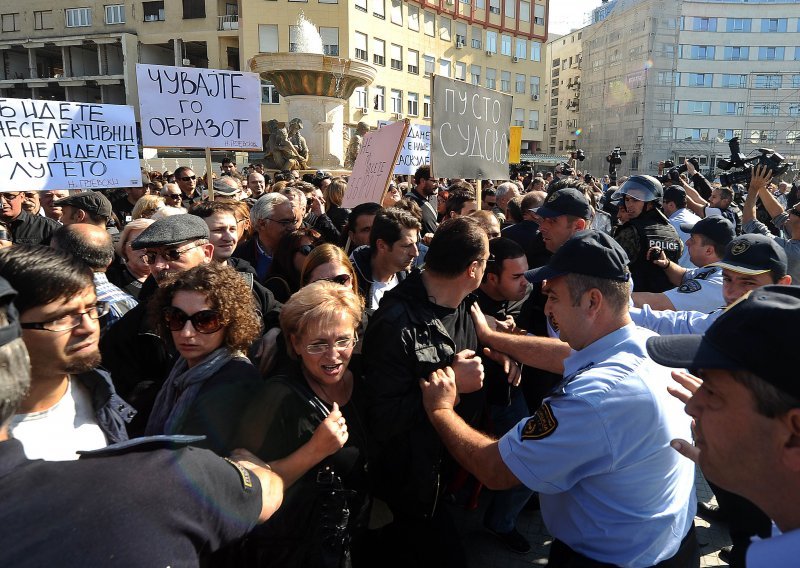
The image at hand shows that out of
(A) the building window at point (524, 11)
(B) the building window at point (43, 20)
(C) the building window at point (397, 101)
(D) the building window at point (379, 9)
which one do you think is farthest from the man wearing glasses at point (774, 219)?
(B) the building window at point (43, 20)

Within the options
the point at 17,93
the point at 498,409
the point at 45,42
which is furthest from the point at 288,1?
the point at 498,409

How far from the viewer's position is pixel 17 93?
4466cm

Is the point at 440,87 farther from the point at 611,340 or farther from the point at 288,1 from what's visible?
the point at 288,1

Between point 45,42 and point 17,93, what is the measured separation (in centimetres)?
555

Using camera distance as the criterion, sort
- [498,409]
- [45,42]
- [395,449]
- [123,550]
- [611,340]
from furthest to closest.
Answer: [45,42] < [498,409] < [395,449] < [611,340] < [123,550]

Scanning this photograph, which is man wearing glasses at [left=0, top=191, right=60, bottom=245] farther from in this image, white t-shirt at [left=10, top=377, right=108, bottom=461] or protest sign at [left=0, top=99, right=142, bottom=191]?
white t-shirt at [left=10, top=377, right=108, bottom=461]

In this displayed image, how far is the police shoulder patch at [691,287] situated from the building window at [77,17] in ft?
164

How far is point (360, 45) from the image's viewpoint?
36.5 metres

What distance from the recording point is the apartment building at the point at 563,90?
6690 centimetres

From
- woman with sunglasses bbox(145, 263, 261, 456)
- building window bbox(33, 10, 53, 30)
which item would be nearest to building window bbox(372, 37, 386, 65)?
building window bbox(33, 10, 53, 30)

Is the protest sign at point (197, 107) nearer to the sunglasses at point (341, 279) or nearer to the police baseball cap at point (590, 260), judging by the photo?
the sunglasses at point (341, 279)

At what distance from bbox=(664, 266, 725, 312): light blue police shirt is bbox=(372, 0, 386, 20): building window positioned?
38538mm

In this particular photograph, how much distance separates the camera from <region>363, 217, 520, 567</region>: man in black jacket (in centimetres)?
238

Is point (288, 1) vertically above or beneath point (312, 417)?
above
